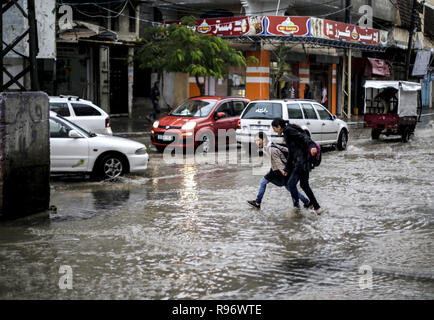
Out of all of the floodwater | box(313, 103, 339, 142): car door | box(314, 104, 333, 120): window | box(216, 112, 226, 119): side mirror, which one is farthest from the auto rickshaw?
the floodwater

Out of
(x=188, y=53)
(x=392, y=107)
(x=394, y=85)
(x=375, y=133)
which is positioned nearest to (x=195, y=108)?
(x=188, y=53)

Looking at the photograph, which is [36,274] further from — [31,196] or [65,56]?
[65,56]

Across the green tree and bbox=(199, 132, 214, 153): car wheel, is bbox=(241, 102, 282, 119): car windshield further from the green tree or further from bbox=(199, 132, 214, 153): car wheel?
the green tree

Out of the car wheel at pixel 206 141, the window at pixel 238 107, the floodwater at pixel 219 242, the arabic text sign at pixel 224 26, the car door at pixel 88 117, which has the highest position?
the arabic text sign at pixel 224 26

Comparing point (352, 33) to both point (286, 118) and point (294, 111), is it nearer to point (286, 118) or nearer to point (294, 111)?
point (294, 111)

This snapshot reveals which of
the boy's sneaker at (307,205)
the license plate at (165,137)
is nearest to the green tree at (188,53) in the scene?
the license plate at (165,137)

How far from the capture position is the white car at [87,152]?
1379 cm

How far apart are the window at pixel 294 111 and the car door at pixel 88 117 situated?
18.0ft

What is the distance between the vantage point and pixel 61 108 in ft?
59.2

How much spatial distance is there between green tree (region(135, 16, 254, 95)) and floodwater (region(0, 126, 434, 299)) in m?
12.7

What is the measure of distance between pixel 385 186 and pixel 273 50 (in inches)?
829

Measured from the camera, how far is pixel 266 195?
12695 millimetres

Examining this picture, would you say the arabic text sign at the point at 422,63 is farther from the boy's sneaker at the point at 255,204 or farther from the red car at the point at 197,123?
the boy's sneaker at the point at 255,204

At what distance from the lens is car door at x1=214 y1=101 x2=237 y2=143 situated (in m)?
20.3
